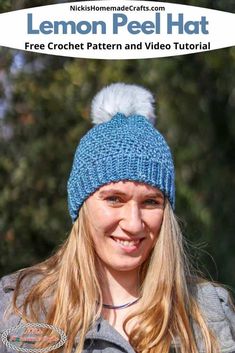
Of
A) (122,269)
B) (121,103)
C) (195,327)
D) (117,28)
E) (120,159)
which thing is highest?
(117,28)

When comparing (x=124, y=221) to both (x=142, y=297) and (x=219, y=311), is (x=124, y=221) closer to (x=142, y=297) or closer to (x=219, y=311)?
(x=142, y=297)

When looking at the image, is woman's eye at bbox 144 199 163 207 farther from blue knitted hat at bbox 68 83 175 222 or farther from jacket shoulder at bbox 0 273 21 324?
jacket shoulder at bbox 0 273 21 324

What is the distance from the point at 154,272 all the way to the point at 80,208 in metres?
0.26

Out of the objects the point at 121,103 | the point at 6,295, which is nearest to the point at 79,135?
the point at 121,103

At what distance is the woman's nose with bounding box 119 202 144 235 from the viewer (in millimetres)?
2324

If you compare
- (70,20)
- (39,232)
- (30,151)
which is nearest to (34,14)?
(70,20)

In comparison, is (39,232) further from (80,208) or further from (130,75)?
(80,208)

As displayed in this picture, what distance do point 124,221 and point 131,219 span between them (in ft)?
0.07

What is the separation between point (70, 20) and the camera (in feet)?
11.9

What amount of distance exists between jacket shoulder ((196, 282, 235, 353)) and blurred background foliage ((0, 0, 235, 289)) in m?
1.39

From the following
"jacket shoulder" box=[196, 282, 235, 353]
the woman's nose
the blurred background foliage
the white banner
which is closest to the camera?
the woman's nose

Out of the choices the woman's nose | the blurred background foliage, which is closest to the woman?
the woman's nose

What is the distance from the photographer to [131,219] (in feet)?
7.63

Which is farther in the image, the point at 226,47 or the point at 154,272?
the point at 226,47
